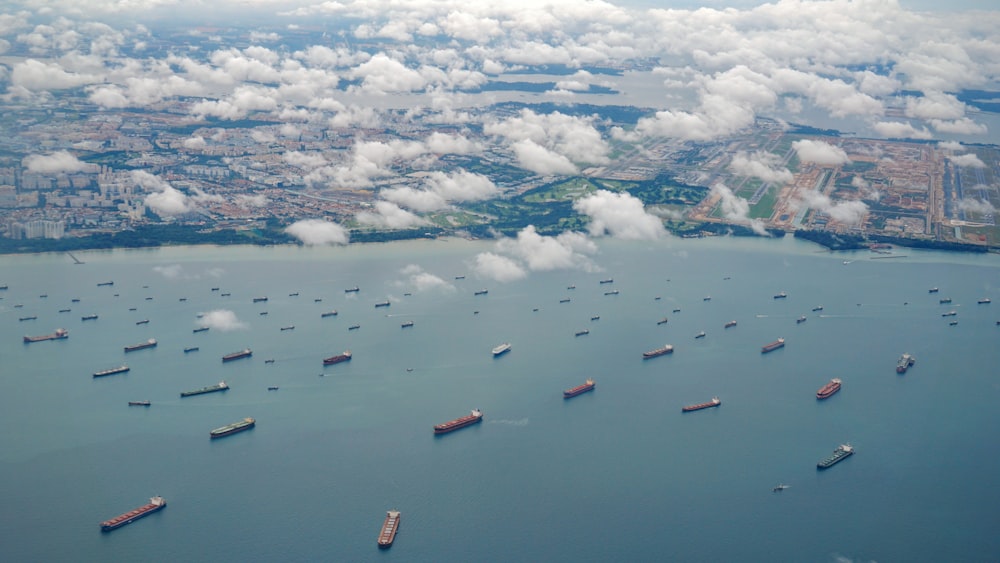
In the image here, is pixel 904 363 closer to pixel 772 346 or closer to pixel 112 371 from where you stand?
pixel 772 346

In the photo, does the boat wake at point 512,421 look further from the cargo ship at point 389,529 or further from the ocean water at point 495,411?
the cargo ship at point 389,529

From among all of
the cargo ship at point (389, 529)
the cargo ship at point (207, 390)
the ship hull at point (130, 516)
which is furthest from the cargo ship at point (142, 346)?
the cargo ship at point (389, 529)

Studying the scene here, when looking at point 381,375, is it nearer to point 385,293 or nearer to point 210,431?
point 210,431

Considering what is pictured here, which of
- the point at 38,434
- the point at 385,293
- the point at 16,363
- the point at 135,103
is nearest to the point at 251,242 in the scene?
the point at 385,293

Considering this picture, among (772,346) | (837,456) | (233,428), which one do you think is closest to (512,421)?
(233,428)

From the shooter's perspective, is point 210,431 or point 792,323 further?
point 792,323
